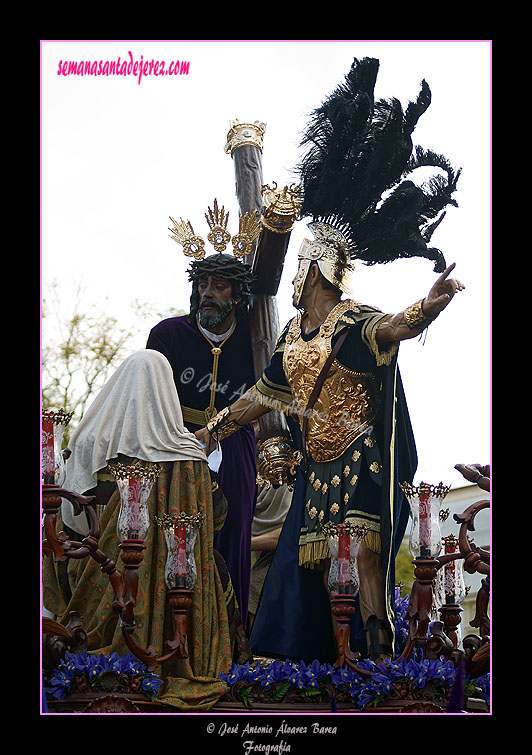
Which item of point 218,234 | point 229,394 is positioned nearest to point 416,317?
point 229,394

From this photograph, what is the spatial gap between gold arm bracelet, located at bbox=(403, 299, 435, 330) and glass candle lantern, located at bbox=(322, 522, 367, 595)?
103 centimetres

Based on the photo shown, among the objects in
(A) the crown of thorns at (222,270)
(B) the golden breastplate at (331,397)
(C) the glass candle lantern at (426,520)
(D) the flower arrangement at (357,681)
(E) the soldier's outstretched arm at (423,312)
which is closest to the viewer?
(D) the flower arrangement at (357,681)

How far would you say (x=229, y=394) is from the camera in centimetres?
661

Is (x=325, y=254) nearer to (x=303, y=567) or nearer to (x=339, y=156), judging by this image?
(x=339, y=156)

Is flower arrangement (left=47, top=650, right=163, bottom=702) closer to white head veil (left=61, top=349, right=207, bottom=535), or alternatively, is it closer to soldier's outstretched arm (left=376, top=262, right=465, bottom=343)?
white head veil (left=61, top=349, right=207, bottom=535)

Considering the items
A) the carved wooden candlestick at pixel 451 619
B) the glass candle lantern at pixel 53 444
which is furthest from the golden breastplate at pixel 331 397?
the glass candle lantern at pixel 53 444

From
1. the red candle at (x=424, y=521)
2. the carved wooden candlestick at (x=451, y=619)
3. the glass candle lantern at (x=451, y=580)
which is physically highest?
the red candle at (x=424, y=521)

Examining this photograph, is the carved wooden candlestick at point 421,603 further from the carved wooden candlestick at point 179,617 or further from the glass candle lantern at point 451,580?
the carved wooden candlestick at point 179,617

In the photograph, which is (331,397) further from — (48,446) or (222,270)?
(48,446)

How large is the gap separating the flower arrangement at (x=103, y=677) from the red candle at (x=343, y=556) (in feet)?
3.21

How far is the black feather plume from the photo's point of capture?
642 cm

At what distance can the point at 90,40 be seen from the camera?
6.55 metres

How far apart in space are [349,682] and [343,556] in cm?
58

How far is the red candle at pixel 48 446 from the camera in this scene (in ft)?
19.9
